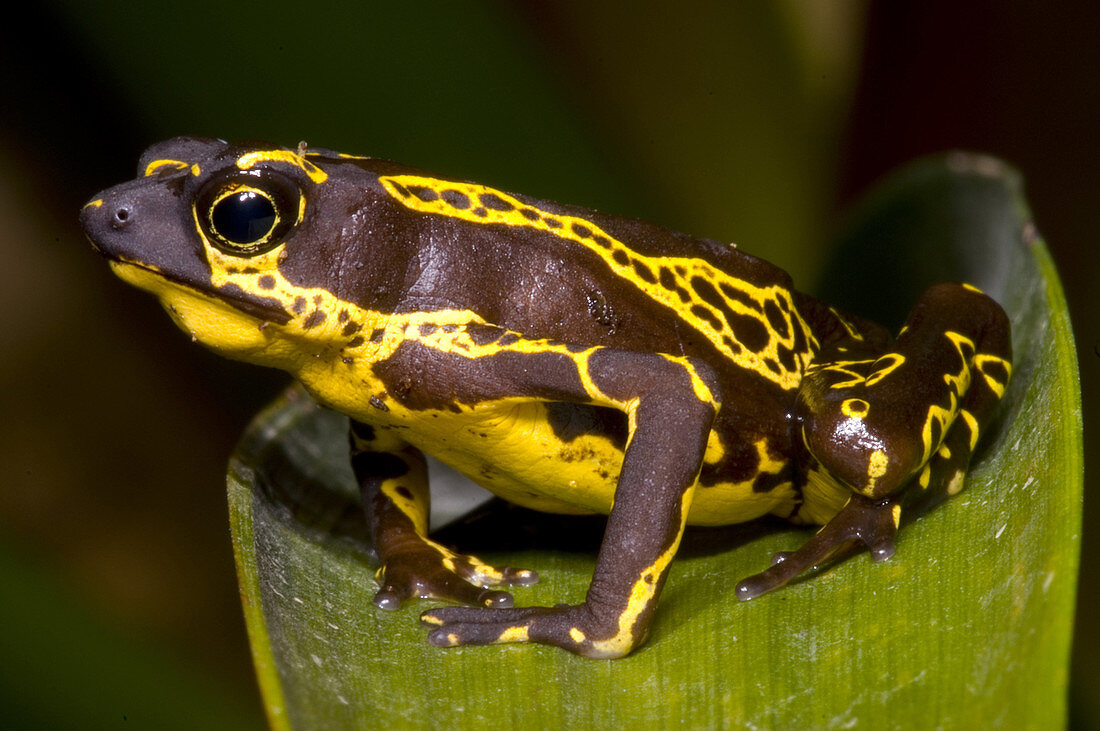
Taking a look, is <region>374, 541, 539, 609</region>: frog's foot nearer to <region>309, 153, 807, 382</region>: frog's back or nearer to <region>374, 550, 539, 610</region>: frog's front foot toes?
<region>374, 550, 539, 610</region>: frog's front foot toes

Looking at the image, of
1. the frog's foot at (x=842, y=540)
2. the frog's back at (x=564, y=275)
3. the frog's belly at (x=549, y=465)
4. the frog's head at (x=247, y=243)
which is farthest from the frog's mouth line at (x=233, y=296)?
the frog's foot at (x=842, y=540)

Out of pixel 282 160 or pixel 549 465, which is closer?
pixel 282 160

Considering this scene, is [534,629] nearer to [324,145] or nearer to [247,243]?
[247,243]

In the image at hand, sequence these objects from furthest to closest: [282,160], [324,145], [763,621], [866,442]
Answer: [324,145] → [866,442] → [282,160] → [763,621]

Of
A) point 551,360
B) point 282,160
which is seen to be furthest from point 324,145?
point 551,360

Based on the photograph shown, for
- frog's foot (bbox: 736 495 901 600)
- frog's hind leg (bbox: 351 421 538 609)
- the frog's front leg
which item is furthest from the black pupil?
frog's foot (bbox: 736 495 901 600)
